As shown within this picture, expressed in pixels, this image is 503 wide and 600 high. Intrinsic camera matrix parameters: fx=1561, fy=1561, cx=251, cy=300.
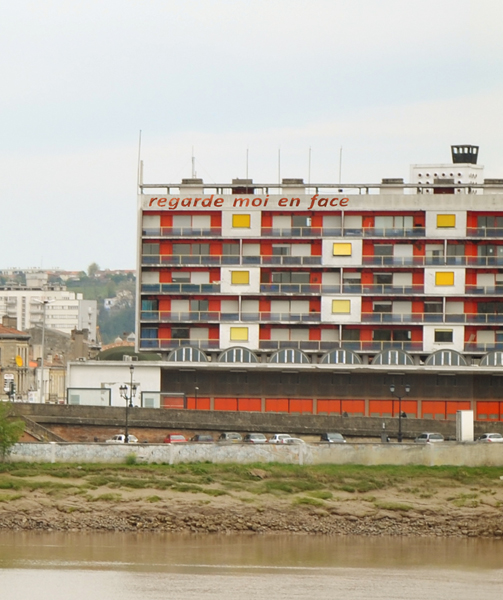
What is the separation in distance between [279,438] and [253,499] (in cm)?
1450

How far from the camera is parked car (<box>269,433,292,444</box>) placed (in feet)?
287

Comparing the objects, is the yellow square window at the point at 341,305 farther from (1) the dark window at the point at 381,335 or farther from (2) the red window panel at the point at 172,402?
(2) the red window panel at the point at 172,402

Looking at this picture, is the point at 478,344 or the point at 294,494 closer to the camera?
the point at 294,494

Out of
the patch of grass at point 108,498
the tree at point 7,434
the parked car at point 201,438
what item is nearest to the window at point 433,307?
the parked car at point 201,438

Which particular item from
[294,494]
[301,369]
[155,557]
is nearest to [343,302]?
[301,369]

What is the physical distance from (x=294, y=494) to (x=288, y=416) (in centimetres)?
1861

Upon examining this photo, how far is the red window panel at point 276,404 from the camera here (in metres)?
111

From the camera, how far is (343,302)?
4464 inches

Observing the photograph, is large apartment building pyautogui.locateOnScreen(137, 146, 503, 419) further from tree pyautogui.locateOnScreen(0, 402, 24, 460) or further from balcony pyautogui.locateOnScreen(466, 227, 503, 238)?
tree pyautogui.locateOnScreen(0, 402, 24, 460)

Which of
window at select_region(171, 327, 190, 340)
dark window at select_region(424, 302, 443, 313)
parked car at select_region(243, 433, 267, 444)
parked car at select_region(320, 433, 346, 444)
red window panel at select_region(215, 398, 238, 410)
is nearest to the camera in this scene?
parked car at select_region(243, 433, 267, 444)

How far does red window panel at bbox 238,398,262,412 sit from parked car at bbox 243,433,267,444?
1688 cm

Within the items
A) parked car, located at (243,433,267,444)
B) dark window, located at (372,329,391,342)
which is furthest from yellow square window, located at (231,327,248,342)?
parked car, located at (243,433,267,444)

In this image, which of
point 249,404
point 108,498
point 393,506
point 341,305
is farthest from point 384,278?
point 108,498

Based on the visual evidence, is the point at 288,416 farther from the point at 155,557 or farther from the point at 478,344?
the point at 155,557
